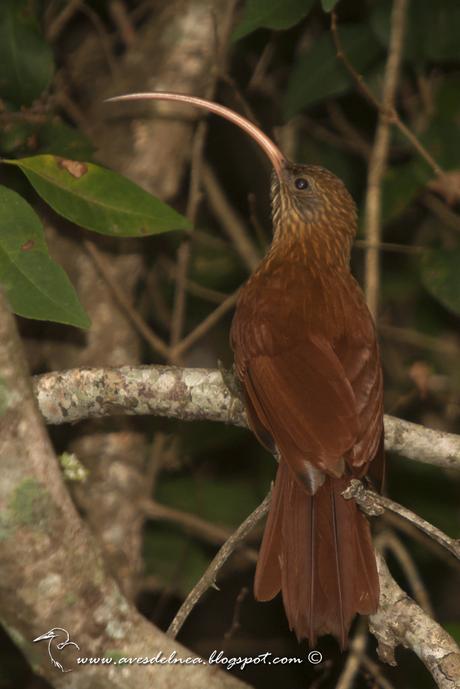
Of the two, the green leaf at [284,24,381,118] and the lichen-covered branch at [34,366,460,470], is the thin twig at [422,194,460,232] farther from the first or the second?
the lichen-covered branch at [34,366,460,470]

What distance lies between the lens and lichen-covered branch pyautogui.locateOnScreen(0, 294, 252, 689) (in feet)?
6.59

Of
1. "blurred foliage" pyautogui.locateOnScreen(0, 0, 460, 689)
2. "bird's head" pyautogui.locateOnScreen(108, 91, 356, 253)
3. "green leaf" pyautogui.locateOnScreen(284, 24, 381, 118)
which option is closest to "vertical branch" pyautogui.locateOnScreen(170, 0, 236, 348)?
"blurred foliage" pyautogui.locateOnScreen(0, 0, 460, 689)

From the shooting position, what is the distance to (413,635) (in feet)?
8.61

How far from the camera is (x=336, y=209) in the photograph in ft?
13.1

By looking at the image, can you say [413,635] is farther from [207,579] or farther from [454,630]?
[454,630]

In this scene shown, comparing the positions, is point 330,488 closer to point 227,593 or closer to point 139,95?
point 139,95

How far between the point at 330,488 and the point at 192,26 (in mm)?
2288

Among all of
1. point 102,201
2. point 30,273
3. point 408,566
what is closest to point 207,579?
point 30,273

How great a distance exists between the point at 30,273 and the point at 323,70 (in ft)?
6.20

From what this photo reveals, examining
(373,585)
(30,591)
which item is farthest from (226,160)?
Answer: (30,591)

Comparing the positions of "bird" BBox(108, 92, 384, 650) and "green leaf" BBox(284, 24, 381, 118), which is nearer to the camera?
"bird" BBox(108, 92, 384, 650)

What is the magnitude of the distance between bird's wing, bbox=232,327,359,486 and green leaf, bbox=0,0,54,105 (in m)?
1.14

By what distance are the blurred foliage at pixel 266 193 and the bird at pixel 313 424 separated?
425 millimetres

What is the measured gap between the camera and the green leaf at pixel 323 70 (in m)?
4.18
